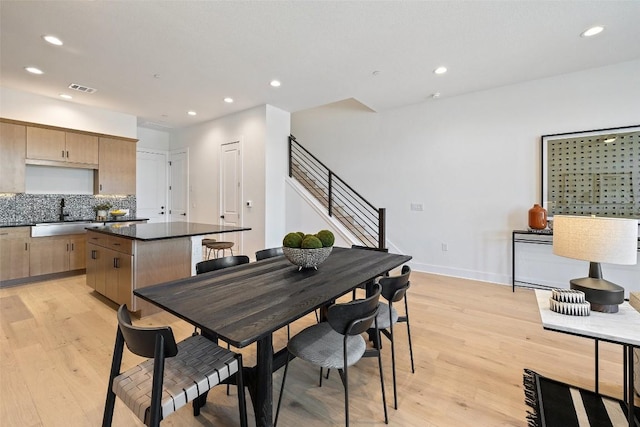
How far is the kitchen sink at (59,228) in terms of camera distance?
4.13 meters

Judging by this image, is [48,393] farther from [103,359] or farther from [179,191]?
[179,191]

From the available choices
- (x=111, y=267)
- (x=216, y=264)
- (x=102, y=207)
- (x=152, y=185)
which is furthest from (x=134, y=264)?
(x=152, y=185)

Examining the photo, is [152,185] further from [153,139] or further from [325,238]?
[325,238]

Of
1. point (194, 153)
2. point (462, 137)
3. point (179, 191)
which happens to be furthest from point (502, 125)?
point (179, 191)

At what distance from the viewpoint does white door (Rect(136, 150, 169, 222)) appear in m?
6.42

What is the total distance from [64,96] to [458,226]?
6.74 m

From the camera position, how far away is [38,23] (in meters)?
2.66

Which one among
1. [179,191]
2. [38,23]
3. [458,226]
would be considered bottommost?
[458,226]

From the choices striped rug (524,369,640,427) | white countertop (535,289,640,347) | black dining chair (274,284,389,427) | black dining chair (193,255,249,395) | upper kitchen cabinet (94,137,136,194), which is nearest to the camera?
white countertop (535,289,640,347)

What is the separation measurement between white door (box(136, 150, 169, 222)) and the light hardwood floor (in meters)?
3.38

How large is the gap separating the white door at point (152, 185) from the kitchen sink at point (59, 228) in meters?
1.77

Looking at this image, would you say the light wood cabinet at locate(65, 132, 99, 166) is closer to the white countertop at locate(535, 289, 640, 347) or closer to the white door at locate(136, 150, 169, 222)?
the white door at locate(136, 150, 169, 222)

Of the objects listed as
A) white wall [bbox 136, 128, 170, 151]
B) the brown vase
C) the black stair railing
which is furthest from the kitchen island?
the brown vase

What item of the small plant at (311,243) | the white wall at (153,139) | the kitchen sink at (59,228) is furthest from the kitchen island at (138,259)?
the white wall at (153,139)
